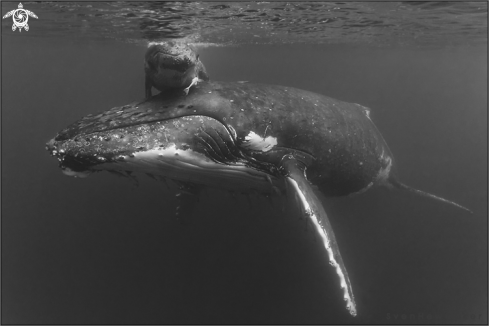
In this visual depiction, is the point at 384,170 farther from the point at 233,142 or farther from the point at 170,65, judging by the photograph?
the point at 170,65

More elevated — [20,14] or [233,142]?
[20,14]

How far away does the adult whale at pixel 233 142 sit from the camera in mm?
4285

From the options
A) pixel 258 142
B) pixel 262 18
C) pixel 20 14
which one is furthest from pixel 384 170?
pixel 20 14

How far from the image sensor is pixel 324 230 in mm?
4629

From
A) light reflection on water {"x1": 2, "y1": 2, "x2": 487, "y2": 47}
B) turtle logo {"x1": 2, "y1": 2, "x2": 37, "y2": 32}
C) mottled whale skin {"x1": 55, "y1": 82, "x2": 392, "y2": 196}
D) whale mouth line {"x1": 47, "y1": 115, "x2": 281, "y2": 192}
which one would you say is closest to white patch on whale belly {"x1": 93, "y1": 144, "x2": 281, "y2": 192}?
whale mouth line {"x1": 47, "y1": 115, "x2": 281, "y2": 192}

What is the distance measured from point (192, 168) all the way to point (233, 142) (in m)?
0.81

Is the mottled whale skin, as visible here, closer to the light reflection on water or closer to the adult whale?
the adult whale

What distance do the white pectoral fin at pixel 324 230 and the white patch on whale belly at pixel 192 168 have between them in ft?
2.07

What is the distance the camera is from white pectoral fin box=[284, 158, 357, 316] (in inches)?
175

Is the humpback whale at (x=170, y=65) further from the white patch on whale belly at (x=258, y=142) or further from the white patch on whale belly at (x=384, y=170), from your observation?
the white patch on whale belly at (x=384, y=170)

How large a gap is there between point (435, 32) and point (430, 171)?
27.1ft

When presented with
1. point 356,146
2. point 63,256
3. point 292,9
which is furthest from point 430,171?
point 63,256

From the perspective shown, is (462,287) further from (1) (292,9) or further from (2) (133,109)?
(2) (133,109)

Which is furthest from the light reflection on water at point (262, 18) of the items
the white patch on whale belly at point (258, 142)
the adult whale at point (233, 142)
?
the white patch on whale belly at point (258, 142)
